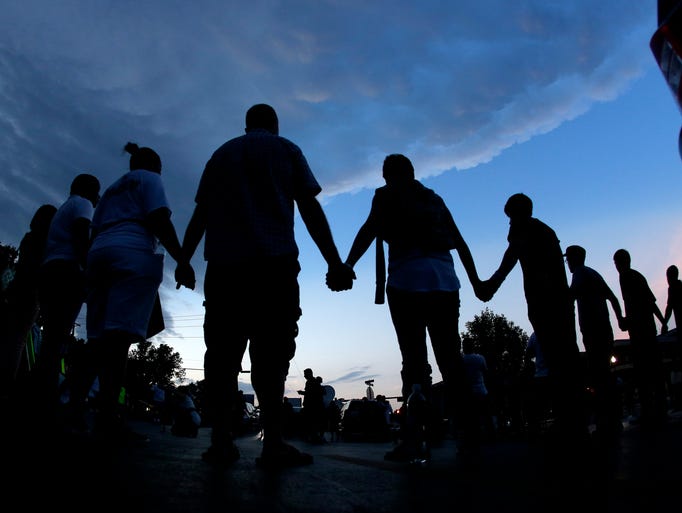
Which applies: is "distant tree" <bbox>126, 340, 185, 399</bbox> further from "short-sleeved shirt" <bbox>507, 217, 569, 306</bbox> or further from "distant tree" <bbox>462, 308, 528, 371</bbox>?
"short-sleeved shirt" <bbox>507, 217, 569, 306</bbox>

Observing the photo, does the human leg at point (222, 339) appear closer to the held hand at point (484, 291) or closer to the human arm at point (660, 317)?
the held hand at point (484, 291)

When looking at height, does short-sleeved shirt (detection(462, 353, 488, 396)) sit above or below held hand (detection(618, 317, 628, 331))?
below

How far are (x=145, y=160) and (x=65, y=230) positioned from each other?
954 millimetres

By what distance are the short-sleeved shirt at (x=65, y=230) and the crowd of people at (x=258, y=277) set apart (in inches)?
0.5

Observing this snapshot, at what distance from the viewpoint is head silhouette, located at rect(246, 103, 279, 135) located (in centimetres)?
357

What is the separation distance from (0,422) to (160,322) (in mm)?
1336

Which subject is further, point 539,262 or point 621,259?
point 621,259

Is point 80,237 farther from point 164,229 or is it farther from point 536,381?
point 536,381

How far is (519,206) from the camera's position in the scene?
A: 4367mm

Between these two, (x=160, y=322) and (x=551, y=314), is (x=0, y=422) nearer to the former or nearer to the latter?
(x=160, y=322)

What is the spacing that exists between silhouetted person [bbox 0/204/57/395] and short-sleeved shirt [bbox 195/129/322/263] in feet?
8.72

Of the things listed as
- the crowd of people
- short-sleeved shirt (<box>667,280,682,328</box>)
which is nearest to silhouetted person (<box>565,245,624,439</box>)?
short-sleeved shirt (<box>667,280,682,328</box>)

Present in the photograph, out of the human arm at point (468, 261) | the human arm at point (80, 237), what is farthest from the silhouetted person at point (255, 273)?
the human arm at point (80, 237)

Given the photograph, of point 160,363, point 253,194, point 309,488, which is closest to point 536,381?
point 253,194
